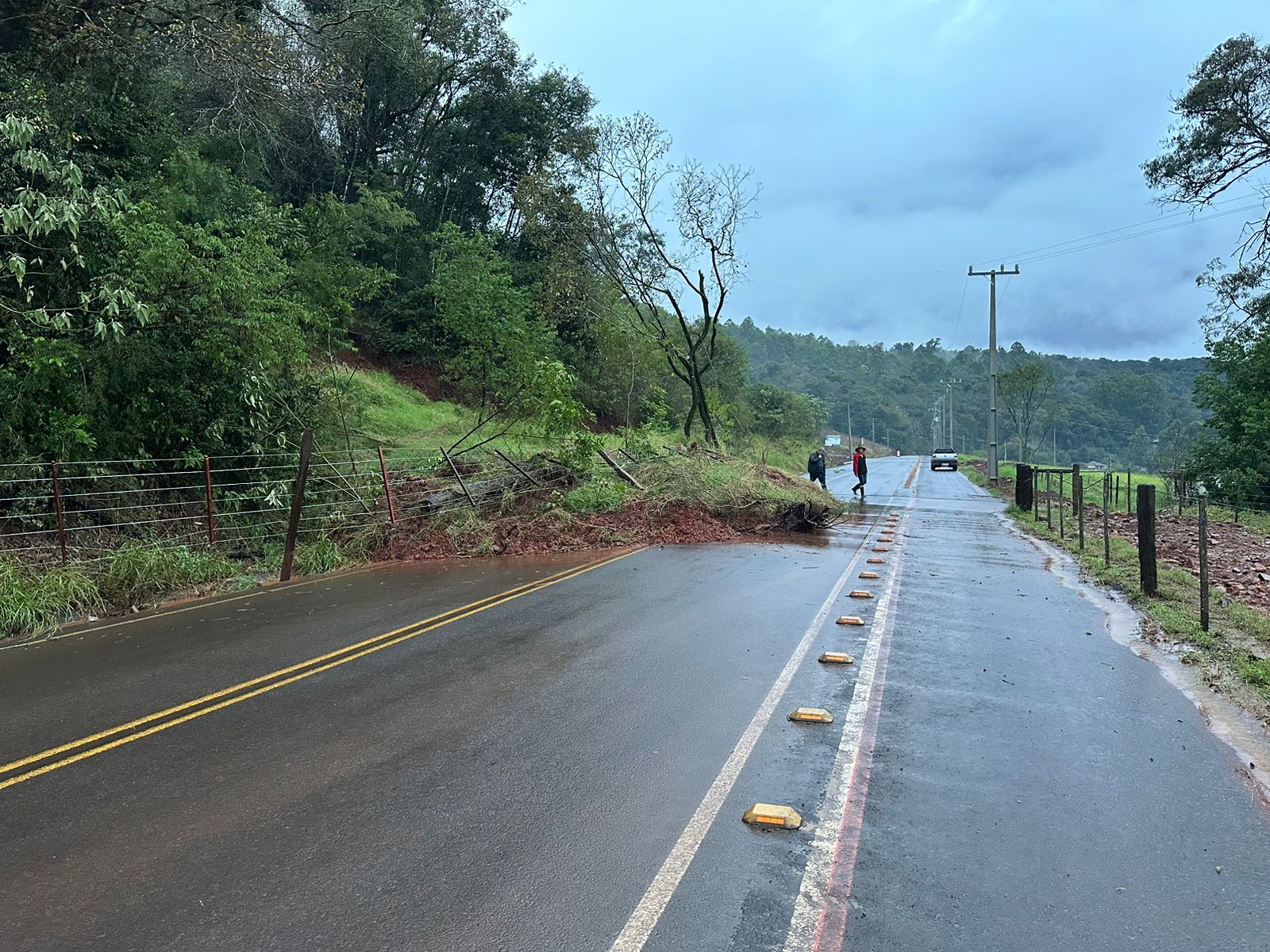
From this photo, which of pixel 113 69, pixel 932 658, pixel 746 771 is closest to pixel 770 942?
pixel 746 771

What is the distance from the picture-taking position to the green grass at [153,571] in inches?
401

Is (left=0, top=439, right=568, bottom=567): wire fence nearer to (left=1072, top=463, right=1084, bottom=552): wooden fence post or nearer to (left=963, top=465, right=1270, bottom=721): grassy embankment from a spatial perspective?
(left=1072, top=463, right=1084, bottom=552): wooden fence post

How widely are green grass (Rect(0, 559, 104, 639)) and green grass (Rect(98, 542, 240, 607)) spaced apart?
26 cm

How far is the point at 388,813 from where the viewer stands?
4.28 metres

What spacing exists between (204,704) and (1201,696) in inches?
307

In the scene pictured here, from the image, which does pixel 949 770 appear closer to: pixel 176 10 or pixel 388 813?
pixel 388 813

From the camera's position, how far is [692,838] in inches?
157

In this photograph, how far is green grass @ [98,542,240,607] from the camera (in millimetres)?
10180

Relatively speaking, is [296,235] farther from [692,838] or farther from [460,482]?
[692,838]

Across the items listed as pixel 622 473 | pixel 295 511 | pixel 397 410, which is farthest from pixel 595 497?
pixel 397 410

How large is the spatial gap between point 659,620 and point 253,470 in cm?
883

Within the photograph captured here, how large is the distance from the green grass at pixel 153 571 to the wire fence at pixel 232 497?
0.46 m

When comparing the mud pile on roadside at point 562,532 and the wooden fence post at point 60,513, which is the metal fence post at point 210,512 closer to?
the wooden fence post at point 60,513

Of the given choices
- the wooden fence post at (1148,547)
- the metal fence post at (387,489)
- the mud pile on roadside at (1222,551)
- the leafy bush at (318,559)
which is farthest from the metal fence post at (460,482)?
the mud pile on roadside at (1222,551)
